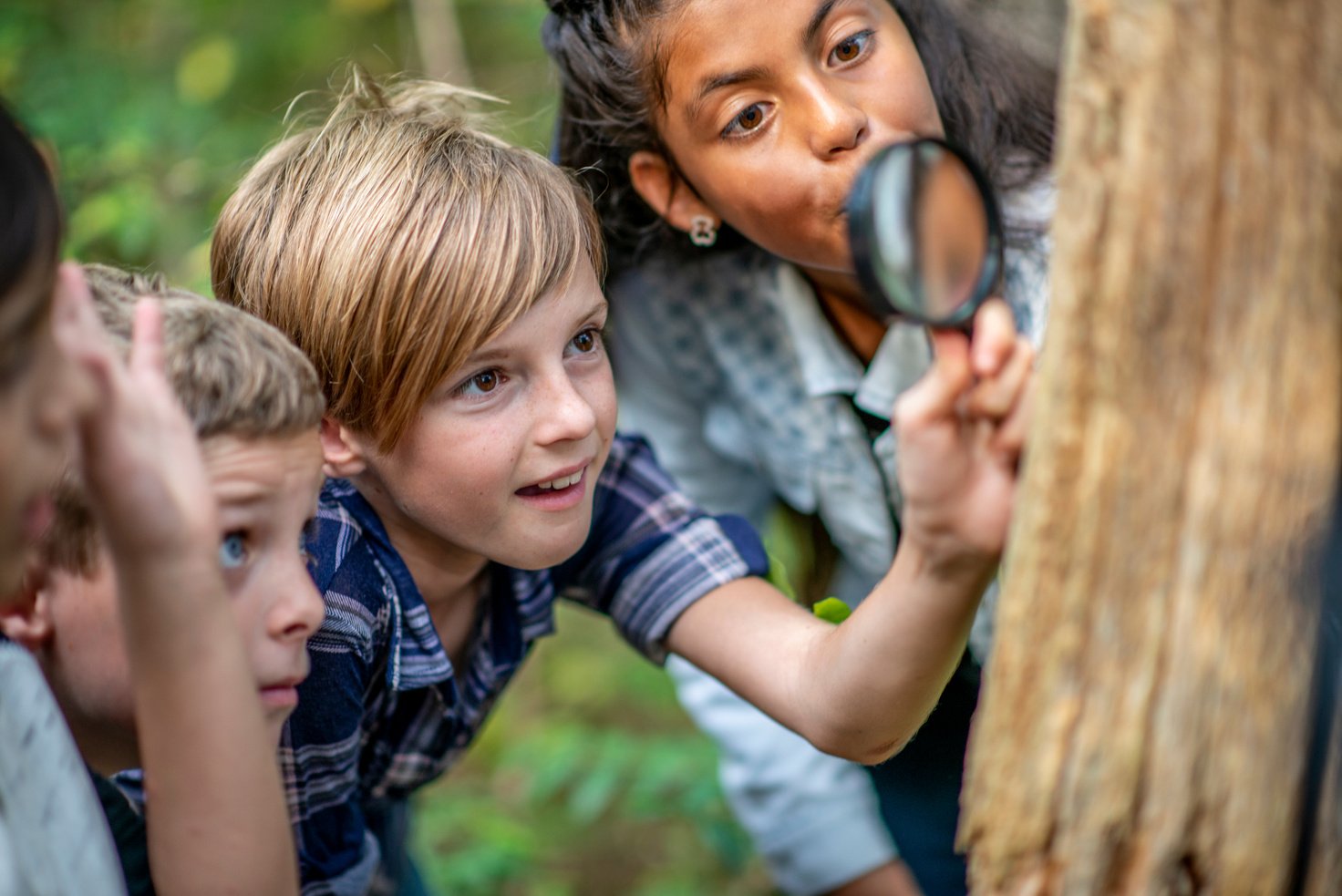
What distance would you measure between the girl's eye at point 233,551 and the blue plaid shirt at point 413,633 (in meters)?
0.26

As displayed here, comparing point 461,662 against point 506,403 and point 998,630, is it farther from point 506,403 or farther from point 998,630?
point 998,630

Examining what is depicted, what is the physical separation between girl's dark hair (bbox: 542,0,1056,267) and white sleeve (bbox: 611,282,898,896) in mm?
302

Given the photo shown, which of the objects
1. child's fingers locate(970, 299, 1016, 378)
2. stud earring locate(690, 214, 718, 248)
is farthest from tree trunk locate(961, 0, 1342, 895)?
stud earring locate(690, 214, 718, 248)

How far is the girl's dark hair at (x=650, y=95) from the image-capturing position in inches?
81.0

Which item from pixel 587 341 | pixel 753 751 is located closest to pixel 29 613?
pixel 587 341

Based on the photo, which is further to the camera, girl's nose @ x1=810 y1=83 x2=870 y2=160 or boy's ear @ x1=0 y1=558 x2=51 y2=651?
girl's nose @ x1=810 y1=83 x2=870 y2=160

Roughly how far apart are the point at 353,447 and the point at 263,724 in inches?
22.1

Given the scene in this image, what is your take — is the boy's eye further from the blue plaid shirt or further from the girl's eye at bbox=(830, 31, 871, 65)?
the girl's eye at bbox=(830, 31, 871, 65)

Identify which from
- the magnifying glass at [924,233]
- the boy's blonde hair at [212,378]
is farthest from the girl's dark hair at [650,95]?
the magnifying glass at [924,233]

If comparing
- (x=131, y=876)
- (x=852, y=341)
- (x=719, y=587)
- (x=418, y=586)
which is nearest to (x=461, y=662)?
(x=418, y=586)

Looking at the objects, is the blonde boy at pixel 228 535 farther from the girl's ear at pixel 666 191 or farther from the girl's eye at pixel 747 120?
the girl's ear at pixel 666 191

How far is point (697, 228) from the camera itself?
221cm

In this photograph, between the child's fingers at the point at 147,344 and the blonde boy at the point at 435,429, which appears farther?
the blonde boy at the point at 435,429

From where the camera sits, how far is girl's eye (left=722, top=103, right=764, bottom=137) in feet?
6.27
